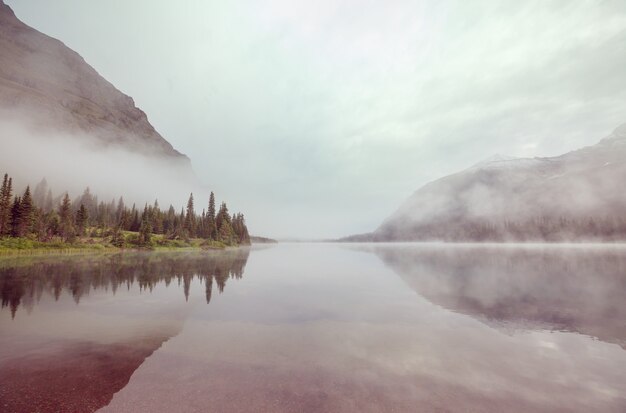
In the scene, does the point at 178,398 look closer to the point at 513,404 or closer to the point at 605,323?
the point at 513,404

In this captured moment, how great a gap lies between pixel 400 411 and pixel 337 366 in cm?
377

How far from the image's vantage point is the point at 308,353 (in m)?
13.2

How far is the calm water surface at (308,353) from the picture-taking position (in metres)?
9.03

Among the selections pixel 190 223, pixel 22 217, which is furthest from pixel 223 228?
pixel 22 217

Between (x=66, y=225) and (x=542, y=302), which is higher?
(x=66, y=225)

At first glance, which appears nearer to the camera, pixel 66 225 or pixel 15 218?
pixel 15 218

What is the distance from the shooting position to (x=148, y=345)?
13.9 metres

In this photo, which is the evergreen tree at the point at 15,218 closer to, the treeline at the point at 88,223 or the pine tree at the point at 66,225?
the treeline at the point at 88,223

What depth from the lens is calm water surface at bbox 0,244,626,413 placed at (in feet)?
29.6

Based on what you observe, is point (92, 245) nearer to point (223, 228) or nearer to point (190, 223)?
point (190, 223)

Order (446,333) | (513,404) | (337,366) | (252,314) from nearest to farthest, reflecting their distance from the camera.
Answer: (513,404) < (337,366) < (446,333) < (252,314)

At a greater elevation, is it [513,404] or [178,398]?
[178,398]

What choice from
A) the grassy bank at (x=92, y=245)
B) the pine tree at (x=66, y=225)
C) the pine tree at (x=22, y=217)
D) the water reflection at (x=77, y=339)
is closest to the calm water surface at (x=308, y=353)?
the water reflection at (x=77, y=339)

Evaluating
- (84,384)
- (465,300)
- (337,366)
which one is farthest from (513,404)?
(465,300)
